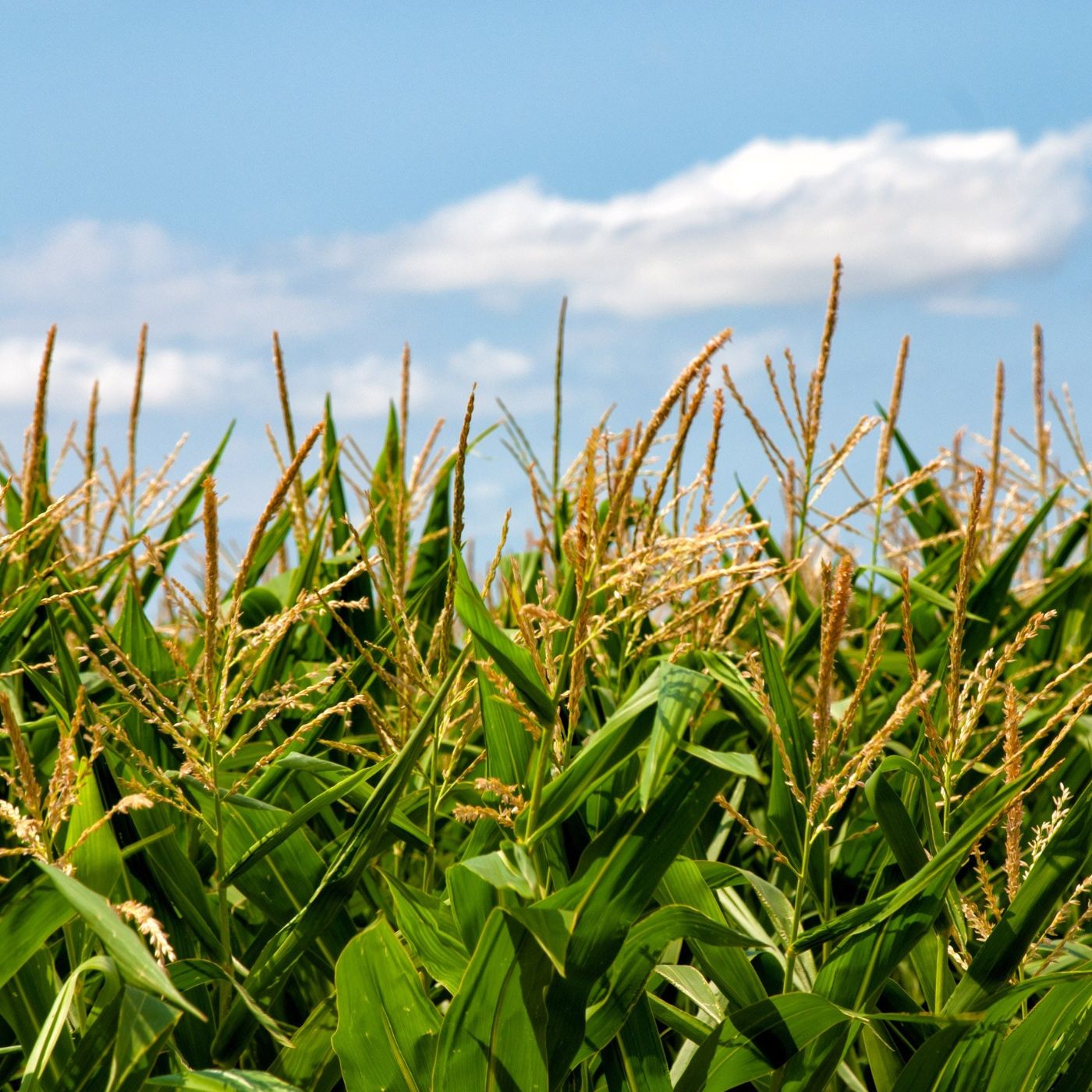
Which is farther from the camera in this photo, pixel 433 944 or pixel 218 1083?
pixel 433 944

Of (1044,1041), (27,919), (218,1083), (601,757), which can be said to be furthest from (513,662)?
(1044,1041)

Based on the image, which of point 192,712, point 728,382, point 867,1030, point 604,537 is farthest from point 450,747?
point 604,537

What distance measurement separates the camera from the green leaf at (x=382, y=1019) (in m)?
1.09

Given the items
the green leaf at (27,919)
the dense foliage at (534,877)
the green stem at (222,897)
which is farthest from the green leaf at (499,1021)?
the green leaf at (27,919)

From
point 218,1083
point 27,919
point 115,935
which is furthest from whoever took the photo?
point 27,919

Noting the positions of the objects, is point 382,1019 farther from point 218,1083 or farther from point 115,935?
point 115,935

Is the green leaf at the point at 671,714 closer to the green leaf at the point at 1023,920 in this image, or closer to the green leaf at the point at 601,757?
the green leaf at the point at 601,757

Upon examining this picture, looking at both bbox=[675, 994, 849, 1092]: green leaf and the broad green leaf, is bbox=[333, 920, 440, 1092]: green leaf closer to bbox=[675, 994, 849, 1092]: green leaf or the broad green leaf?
the broad green leaf

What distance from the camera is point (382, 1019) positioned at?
111cm

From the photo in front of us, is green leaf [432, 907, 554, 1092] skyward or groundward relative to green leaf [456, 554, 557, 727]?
groundward

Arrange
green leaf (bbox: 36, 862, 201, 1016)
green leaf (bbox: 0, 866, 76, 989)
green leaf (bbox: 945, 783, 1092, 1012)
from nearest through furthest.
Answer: green leaf (bbox: 36, 862, 201, 1016)
green leaf (bbox: 0, 866, 76, 989)
green leaf (bbox: 945, 783, 1092, 1012)

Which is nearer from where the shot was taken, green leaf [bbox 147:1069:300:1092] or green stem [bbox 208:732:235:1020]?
green leaf [bbox 147:1069:300:1092]

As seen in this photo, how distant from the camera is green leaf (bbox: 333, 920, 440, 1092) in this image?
109cm

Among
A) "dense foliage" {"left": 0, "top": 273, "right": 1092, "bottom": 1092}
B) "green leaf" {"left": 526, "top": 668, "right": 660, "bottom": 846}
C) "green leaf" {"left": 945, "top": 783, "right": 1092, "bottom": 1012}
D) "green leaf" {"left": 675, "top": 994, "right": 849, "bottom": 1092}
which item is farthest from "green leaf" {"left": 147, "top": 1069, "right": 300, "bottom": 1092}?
"green leaf" {"left": 945, "top": 783, "right": 1092, "bottom": 1012}
